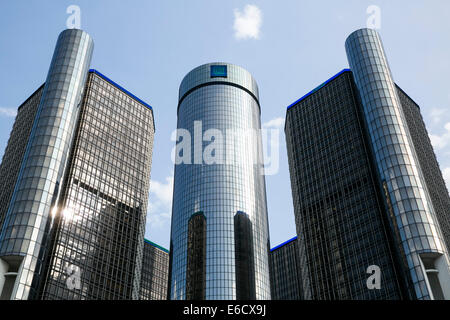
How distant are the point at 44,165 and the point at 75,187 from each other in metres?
26.3

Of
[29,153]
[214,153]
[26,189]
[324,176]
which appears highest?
[214,153]

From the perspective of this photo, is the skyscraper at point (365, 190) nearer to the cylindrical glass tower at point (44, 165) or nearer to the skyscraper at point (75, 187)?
the skyscraper at point (75, 187)

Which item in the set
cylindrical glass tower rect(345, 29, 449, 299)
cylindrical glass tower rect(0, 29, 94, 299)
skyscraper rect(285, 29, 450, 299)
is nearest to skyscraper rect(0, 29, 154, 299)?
cylindrical glass tower rect(0, 29, 94, 299)

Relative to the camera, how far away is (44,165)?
373 feet

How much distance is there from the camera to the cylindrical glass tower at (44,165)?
101 meters

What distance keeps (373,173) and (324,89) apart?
45652 millimetres

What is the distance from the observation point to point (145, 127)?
184 metres

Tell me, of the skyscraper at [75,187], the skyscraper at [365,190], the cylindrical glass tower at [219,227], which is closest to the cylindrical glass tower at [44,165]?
the skyscraper at [75,187]

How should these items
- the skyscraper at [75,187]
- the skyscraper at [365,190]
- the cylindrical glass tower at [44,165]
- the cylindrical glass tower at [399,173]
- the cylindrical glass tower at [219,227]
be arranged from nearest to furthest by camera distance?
the cylindrical glass tower at [399,173], the cylindrical glass tower at [44,165], the skyscraper at [75,187], the skyscraper at [365,190], the cylindrical glass tower at [219,227]

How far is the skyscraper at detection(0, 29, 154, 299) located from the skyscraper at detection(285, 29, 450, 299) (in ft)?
191

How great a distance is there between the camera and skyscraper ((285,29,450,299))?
4178 inches

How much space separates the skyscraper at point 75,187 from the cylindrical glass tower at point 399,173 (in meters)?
81.1

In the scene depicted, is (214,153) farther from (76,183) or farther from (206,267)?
(76,183)
